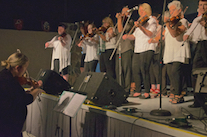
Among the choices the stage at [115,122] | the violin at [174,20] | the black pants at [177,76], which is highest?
the violin at [174,20]

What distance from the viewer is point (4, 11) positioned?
5.34m

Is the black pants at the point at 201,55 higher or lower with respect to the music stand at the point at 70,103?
higher

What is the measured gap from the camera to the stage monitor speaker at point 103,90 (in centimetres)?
238

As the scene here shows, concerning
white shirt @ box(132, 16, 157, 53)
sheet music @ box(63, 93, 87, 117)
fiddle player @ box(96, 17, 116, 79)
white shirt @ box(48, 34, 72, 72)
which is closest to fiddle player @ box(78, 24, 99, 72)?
fiddle player @ box(96, 17, 116, 79)

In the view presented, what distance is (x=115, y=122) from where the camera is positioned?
2006mm

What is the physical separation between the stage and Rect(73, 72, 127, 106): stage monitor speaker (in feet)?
0.33

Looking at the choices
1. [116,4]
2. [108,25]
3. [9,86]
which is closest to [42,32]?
[116,4]

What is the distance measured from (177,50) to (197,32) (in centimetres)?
30

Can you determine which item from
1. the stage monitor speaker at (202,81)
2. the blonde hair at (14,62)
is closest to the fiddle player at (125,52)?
the stage monitor speaker at (202,81)

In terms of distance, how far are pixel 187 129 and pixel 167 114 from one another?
21.7 inches

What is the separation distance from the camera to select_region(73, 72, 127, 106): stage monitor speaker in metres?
2.38

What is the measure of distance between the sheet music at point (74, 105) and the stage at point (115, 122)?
28 centimetres

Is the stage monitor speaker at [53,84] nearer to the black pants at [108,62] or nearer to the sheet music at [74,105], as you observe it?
the black pants at [108,62]

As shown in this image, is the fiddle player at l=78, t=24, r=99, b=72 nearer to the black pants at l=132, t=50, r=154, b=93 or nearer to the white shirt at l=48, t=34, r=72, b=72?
the white shirt at l=48, t=34, r=72, b=72
